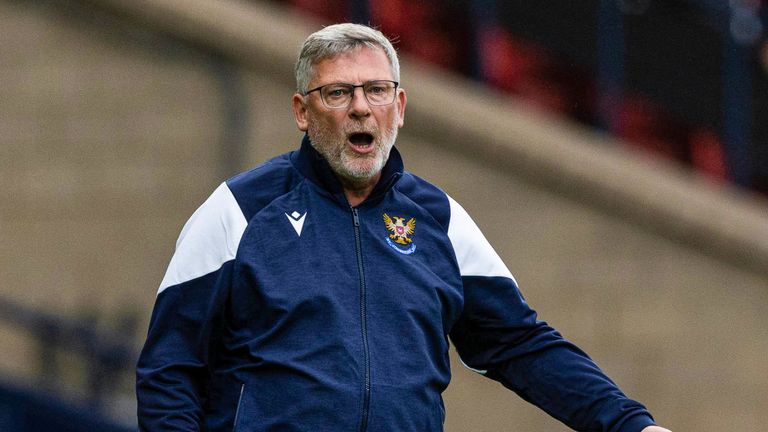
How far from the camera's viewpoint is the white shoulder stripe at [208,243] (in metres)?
3.92

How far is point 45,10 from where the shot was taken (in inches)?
373

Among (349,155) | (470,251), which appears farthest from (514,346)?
(349,155)

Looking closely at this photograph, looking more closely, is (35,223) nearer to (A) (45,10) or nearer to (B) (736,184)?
(A) (45,10)

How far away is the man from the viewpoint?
3.88 metres

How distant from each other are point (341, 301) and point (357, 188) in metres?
0.40

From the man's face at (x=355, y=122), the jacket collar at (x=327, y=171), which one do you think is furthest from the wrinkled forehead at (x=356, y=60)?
the jacket collar at (x=327, y=171)

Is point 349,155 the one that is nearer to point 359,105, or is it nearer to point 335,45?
point 359,105

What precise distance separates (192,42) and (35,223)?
5.15 feet

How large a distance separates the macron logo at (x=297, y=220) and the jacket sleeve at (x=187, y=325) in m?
0.15

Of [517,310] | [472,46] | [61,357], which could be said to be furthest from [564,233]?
[517,310]

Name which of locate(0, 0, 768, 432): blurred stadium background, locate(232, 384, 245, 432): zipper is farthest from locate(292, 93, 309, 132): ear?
locate(0, 0, 768, 432): blurred stadium background

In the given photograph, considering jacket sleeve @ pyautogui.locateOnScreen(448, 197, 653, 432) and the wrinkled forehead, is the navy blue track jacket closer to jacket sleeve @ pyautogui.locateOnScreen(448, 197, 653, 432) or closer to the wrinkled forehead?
jacket sleeve @ pyautogui.locateOnScreen(448, 197, 653, 432)

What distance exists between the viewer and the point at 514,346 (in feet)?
14.1

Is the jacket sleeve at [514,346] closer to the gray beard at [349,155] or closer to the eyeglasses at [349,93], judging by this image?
the gray beard at [349,155]
